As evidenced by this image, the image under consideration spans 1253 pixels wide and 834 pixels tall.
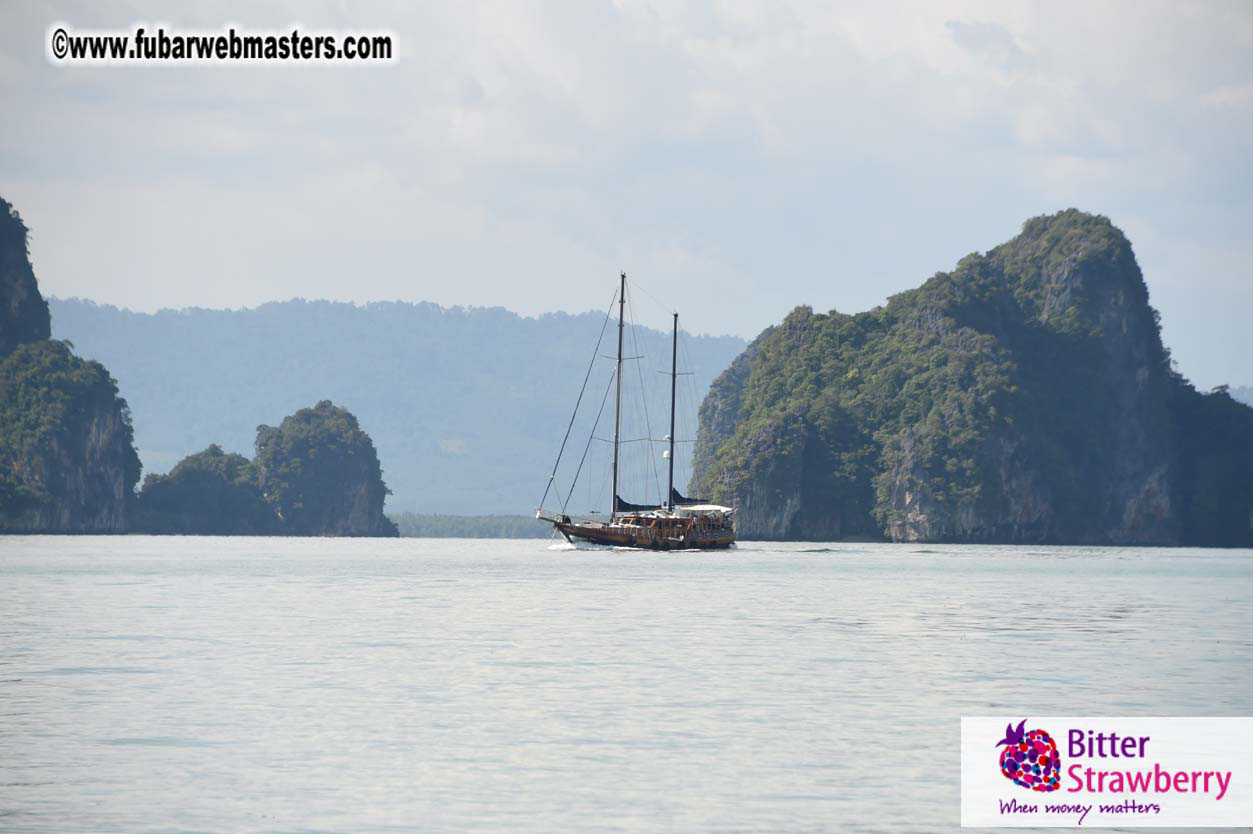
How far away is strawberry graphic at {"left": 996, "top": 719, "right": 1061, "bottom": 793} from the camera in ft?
60.4

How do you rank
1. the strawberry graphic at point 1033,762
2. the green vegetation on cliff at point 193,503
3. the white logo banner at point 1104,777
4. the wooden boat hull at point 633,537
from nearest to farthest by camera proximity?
the white logo banner at point 1104,777 < the strawberry graphic at point 1033,762 < the wooden boat hull at point 633,537 < the green vegetation on cliff at point 193,503

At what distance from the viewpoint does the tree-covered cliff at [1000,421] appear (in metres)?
169

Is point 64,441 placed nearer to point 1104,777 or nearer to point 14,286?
point 14,286

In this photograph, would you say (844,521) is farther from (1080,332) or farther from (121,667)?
(121,667)

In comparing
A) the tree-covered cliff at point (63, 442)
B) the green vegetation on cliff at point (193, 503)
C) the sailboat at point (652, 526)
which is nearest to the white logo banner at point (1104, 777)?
the sailboat at point (652, 526)

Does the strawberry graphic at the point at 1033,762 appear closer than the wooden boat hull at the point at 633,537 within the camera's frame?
Yes

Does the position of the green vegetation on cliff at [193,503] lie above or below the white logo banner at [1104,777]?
above

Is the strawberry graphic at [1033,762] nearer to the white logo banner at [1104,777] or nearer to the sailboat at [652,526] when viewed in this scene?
the white logo banner at [1104,777]

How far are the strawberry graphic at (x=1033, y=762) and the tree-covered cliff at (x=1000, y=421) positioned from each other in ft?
484

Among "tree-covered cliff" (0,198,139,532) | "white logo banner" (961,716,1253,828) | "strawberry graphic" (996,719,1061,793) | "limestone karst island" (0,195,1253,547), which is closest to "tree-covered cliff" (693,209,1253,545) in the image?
"limestone karst island" (0,195,1253,547)

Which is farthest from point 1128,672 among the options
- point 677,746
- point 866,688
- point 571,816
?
point 571,816

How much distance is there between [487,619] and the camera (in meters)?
44.6

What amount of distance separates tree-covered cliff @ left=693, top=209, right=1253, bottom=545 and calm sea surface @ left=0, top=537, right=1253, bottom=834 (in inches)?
4449

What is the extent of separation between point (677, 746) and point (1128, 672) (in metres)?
12.8
